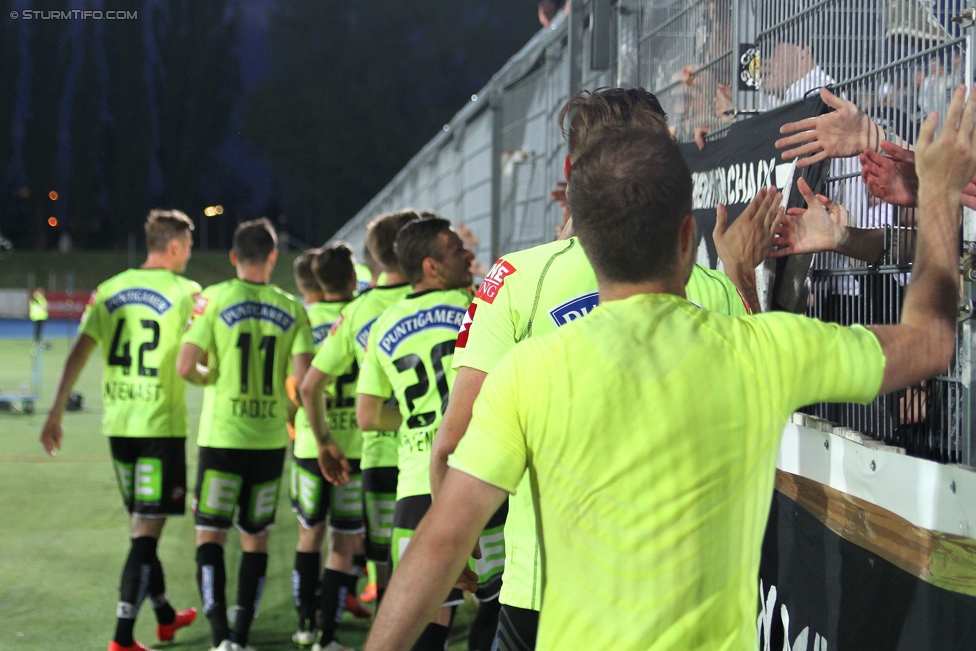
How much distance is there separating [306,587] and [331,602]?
295 mm

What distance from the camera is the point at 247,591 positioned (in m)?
5.10

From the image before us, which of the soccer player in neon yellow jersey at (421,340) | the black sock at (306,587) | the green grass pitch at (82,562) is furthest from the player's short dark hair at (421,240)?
the green grass pitch at (82,562)

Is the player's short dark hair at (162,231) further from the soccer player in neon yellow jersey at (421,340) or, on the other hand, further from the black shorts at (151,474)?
the soccer player in neon yellow jersey at (421,340)

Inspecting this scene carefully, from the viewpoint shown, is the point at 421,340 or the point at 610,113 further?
the point at 421,340

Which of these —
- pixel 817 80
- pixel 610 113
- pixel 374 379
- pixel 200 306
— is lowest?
pixel 374 379

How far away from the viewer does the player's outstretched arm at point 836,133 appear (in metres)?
2.58

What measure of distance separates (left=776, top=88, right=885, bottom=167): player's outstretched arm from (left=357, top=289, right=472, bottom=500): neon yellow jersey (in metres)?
1.68

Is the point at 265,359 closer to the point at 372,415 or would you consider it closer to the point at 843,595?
the point at 372,415

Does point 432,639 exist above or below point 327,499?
below

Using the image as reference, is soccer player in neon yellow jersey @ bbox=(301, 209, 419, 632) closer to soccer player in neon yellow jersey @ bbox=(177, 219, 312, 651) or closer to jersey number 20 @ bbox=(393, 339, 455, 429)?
soccer player in neon yellow jersey @ bbox=(177, 219, 312, 651)

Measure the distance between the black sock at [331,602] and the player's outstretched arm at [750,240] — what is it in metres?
3.20

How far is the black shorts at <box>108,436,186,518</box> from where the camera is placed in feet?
17.6

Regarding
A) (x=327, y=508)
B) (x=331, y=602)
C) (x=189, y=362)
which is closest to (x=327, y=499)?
(x=327, y=508)

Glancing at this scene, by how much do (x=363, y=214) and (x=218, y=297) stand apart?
14641mm
